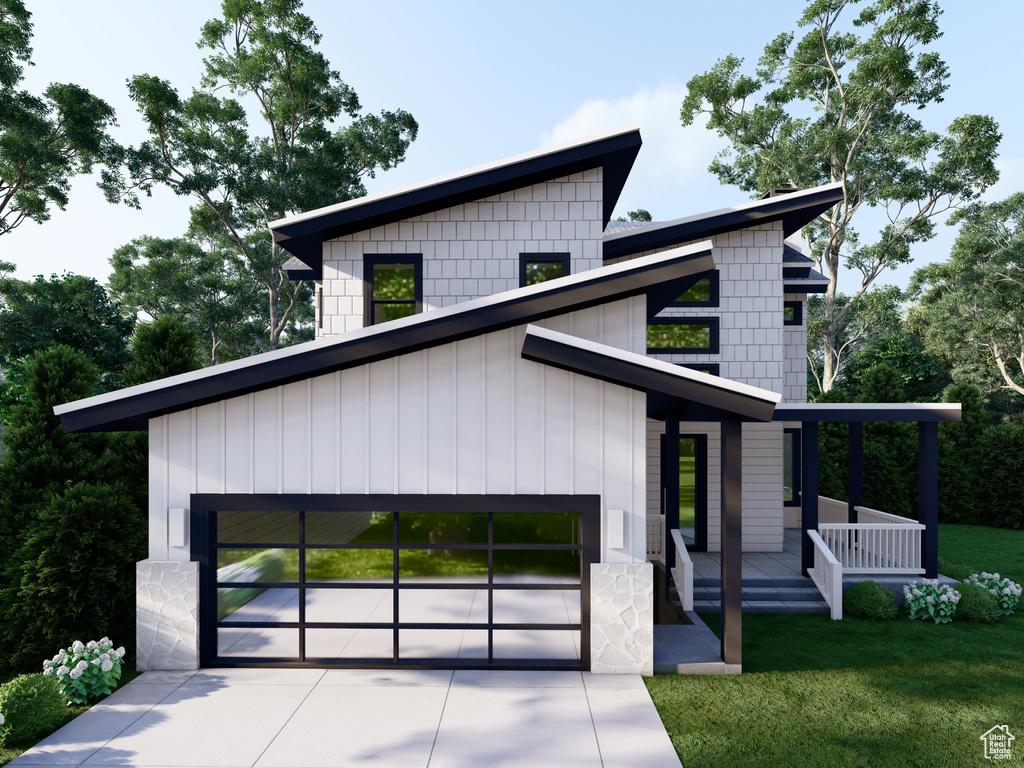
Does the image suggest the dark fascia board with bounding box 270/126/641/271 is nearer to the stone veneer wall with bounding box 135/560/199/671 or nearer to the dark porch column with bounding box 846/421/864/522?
the stone veneer wall with bounding box 135/560/199/671

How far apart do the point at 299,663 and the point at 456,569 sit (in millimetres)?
7537

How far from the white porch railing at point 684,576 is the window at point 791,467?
522cm

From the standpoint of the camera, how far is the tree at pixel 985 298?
81.3 ft

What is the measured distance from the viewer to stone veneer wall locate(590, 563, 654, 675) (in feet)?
23.7

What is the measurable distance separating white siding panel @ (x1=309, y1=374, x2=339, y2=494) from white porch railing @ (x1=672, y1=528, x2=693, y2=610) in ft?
20.2

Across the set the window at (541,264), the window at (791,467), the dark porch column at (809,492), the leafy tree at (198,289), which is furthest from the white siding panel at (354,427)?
the leafy tree at (198,289)

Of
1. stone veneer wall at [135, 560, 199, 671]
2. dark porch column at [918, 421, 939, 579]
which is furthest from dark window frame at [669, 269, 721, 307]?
stone veneer wall at [135, 560, 199, 671]

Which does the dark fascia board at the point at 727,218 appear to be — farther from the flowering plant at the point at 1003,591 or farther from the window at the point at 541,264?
the flowering plant at the point at 1003,591

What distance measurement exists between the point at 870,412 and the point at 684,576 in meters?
4.70

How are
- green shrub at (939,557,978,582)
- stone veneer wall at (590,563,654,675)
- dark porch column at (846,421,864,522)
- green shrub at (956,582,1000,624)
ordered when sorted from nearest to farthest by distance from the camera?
stone veneer wall at (590,563,654,675)
green shrub at (956,582,1000,624)
green shrub at (939,557,978,582)
dark porch column at (846,421,864,522)

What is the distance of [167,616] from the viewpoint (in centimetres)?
743

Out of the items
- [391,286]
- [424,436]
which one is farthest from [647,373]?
[391,286]

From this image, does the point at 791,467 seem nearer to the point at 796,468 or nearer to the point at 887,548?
the point at 796,468

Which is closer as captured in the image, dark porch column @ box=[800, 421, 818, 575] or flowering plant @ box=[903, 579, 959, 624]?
flowering plant @ box=[903, 579, 959, 624]
